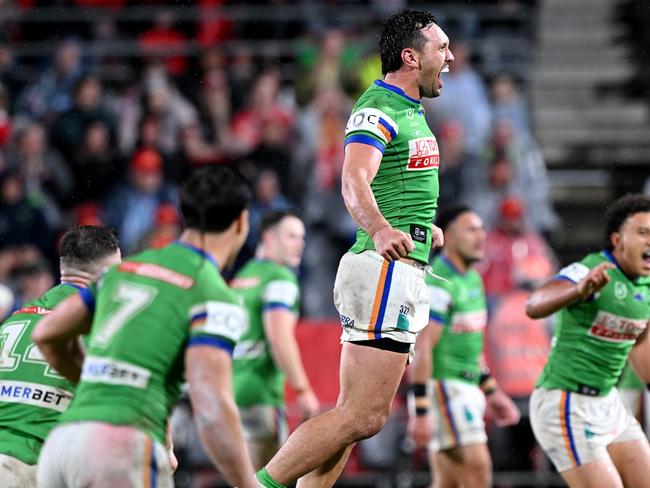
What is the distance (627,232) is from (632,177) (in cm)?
899

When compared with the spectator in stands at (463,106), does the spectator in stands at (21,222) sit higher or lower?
lower

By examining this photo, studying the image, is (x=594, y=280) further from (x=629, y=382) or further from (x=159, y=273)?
(x=629, y=382)

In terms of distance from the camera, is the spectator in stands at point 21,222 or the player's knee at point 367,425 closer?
the player's knee at point 367,425

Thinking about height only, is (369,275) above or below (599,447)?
above

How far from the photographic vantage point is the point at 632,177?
637 inches

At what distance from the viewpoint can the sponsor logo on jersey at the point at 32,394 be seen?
614 cm

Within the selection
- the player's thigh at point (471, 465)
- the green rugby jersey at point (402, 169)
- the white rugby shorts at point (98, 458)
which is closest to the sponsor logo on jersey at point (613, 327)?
the green rugby jersey at point (402, 169)

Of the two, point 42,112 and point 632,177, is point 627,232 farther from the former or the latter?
point 42,112

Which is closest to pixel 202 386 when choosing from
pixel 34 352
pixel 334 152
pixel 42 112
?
pixel 34 352

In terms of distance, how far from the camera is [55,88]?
16094mm

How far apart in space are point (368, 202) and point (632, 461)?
8.86 ft

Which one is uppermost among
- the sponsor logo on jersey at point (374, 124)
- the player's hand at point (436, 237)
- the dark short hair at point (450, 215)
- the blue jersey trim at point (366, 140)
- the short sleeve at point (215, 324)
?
the dark short hair at point (450, 215)

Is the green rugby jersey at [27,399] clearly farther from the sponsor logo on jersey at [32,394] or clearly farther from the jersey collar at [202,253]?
the jersey collar at [202,253]

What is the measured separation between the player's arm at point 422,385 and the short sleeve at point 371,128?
122 inches
